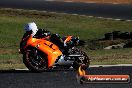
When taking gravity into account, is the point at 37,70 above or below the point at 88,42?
above

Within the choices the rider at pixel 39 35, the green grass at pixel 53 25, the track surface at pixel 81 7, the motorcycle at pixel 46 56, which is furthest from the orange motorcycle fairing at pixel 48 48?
the track surface at pixel 81 7

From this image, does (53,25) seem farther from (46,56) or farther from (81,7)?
(46,56)

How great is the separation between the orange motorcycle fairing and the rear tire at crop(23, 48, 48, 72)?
0.11 metres

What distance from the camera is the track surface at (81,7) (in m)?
37.2

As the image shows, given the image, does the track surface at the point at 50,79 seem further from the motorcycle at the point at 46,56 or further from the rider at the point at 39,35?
the rider at the point at 39,35

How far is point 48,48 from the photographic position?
1392 cm

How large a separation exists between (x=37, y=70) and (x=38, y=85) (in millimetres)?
2164

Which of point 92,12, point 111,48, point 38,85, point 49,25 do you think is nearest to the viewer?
point 38,85

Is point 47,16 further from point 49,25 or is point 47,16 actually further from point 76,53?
point 76,53

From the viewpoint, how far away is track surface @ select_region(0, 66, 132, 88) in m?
11.3

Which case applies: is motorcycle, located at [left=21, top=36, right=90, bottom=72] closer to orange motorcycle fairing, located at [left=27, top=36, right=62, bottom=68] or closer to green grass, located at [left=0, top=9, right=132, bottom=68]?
orange motorcycle fairing, located at [left=27, top=36, right=62, bottom=68]

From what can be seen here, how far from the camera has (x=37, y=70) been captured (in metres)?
13.6

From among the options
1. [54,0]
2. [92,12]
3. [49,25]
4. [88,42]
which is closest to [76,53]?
[88,42]

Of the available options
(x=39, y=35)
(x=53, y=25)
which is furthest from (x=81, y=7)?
(x=39, y=35)
